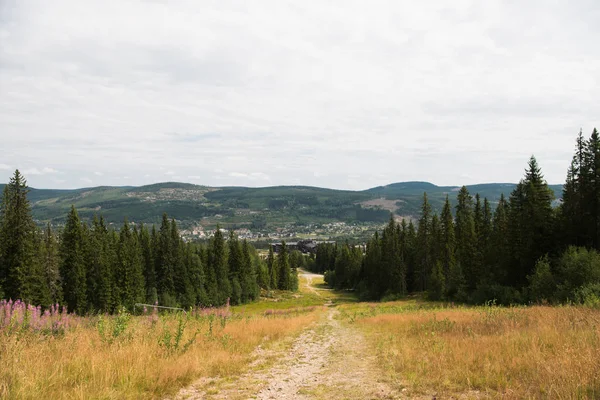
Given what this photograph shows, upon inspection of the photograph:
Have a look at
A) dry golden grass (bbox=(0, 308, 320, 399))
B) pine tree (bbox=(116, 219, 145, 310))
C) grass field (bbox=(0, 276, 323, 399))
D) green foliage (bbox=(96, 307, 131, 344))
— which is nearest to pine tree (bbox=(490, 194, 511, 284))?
grass field (bbox=(0, 276, 323, 399))

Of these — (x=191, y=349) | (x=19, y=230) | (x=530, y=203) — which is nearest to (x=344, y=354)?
(x=191, y=349)

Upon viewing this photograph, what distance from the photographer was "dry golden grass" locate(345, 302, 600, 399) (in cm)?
617

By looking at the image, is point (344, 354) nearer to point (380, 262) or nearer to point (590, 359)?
point (590, 359)

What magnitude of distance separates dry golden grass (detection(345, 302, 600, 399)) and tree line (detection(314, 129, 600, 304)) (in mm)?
8748

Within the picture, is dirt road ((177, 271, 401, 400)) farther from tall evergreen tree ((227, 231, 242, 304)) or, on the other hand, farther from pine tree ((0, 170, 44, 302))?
tall evergreen tree ((227, 231, 242, 304))

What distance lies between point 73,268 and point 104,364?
184 ft

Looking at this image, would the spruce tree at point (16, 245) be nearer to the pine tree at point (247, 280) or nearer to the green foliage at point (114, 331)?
the green foliage at point (114, 331)

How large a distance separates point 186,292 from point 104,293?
814 inches

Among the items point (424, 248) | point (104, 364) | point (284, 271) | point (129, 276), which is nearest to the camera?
→ point (104, 364)

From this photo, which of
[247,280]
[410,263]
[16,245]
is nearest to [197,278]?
[247,280]

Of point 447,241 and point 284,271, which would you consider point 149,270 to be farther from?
point 447,241

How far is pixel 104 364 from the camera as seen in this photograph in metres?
7.36

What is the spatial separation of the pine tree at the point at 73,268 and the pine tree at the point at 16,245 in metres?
9.50

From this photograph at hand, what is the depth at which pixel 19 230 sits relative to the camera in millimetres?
43781
